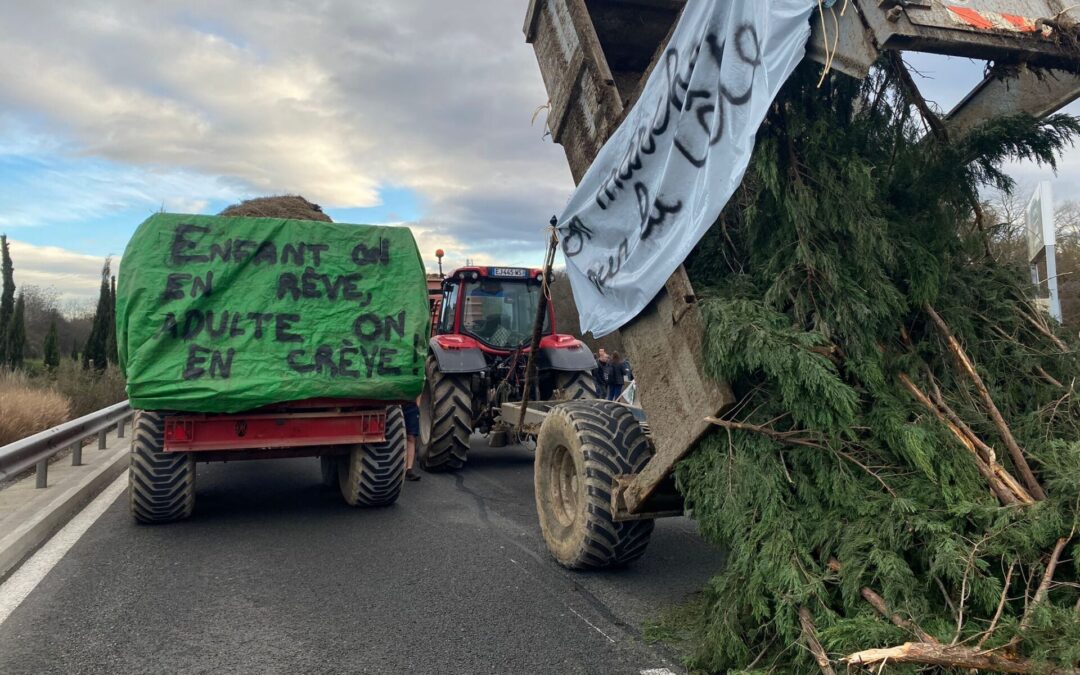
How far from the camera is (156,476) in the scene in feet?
20.7

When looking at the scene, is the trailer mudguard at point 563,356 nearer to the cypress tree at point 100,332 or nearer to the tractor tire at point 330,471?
the tractor tire at point 330,471

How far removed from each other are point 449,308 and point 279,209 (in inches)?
108

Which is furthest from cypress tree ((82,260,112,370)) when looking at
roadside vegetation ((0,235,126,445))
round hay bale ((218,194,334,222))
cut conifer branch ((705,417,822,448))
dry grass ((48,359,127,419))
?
cut conifer branch ((705,417,822,448))

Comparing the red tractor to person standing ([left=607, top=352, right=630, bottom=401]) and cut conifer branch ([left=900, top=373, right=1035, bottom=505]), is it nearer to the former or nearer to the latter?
person standing ([left=607, top=352, right=630, bottom=401])

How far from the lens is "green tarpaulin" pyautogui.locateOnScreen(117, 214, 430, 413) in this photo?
20.6 ft

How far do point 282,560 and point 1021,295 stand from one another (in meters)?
5.11

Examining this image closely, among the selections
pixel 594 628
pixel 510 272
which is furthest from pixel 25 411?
pixel 594 628

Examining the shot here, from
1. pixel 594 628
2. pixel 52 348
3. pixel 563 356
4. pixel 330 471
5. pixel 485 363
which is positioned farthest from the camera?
pixel 52 348

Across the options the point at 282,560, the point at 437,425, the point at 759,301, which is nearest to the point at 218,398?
the point at 282,560

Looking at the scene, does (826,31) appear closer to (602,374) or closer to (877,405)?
(877,405)

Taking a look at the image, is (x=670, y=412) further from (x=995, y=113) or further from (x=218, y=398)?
(x=218, y=398)

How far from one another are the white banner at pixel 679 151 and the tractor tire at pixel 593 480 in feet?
2.01

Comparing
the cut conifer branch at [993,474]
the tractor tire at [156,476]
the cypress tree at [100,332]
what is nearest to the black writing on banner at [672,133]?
the cut conifer branch at [993,474]

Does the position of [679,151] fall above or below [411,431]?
above
